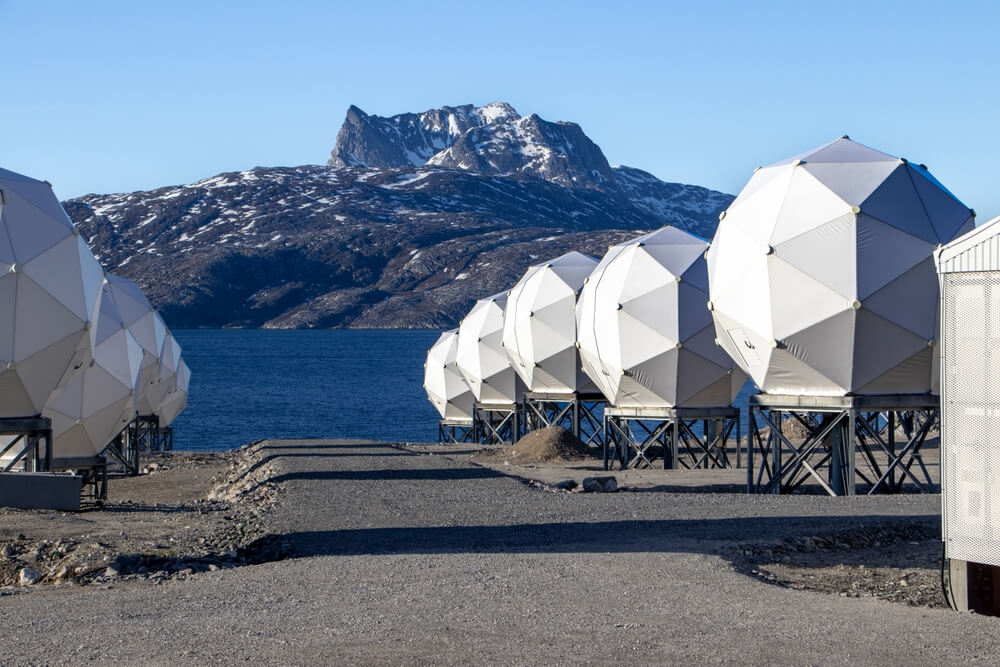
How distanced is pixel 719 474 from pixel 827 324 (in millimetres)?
9103

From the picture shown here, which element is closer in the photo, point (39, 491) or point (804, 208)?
point (39, 491)

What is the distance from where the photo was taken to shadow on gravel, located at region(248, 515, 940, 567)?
51.3 feet

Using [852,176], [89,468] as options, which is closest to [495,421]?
[89,468]

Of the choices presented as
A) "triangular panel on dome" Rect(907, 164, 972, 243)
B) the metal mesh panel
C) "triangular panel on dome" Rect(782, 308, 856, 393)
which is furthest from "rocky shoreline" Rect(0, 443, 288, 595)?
"triangular panel on dome" Rect(907, 164, 972, 243)

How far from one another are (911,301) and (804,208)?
2744mm

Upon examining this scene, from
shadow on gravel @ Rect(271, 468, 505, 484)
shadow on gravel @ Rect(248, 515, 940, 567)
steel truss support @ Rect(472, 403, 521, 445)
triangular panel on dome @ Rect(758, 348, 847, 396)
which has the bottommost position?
steel truss support @ Rect(472, 403, 521, 445)

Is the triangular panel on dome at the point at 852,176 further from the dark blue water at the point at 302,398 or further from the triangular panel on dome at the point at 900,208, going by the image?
the dark blue water at the point at 302,398

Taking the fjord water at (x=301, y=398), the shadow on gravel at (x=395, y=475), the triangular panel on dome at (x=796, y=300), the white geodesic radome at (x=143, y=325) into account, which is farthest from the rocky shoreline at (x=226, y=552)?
the fjord water at (x=301, y=398)

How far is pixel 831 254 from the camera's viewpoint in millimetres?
23109

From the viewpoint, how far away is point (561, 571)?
43.9 feet

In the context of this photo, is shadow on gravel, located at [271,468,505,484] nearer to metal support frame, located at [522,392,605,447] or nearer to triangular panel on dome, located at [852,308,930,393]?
triangular panel on dome, located at [852,308,930,393]

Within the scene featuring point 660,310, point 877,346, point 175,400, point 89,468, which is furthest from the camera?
point 175,400

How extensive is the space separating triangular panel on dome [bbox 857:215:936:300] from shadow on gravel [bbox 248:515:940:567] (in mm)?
5694

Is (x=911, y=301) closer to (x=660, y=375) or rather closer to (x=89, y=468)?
(x=660, y=375)
